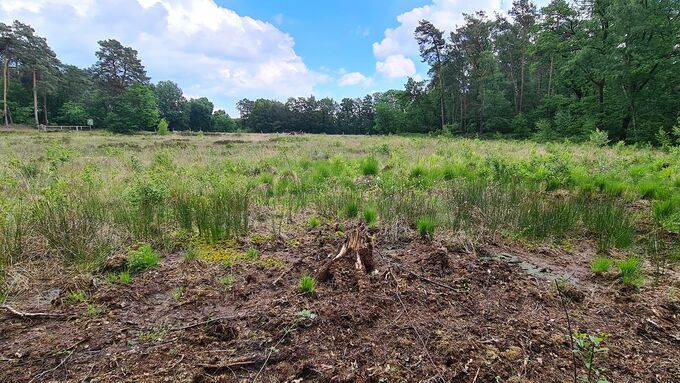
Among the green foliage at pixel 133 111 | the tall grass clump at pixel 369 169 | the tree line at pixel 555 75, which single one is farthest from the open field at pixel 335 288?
the green foliage at pixel 133 111

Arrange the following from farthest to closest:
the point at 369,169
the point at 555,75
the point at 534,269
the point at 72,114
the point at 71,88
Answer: the point at 71,88, the point at 72,114, the point at 555,75, the point at 369,169, the point at 534,269

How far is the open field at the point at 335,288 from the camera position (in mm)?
2043

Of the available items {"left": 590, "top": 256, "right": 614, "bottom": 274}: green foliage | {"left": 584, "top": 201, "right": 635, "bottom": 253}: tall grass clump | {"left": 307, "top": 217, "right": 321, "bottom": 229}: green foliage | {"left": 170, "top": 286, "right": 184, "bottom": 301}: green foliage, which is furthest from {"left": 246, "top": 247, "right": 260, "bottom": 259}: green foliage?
{"left": 584, "top": 201, "right": 635, "bottom": 253}: tall grass clump

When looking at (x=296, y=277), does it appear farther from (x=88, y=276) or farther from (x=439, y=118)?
(x=439, y=118)

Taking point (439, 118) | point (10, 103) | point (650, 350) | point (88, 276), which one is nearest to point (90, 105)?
point (10, 103)

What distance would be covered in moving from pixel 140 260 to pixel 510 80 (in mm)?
45066

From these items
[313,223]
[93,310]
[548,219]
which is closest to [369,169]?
[313,223]

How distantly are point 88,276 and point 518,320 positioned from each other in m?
3.57

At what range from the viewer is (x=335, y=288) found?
9.39 feet

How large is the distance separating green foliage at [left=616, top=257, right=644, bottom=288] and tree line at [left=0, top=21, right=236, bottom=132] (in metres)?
48.7

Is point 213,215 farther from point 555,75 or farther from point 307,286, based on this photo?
point 555,75

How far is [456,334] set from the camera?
7.53 feet

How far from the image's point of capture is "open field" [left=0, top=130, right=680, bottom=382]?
2043 mm

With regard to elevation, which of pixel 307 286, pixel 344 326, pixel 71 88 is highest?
pixel 71 88
